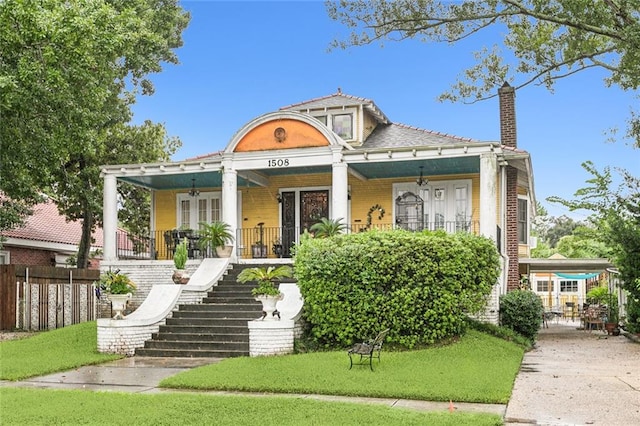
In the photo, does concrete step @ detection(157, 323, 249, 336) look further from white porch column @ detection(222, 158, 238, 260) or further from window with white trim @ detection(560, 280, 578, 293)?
window with white trim @ detection(560, 280, 578, 293)

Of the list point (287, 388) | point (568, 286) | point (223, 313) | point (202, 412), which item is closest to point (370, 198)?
point (223, 313)

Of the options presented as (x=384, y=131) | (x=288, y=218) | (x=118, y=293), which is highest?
(x=384, y=131)

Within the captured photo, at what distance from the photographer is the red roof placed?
24.6m

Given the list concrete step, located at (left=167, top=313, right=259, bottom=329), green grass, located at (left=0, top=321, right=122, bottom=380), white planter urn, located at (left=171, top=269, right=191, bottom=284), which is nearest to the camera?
green grass, located at (left=0, top=321, right=122, bottom=380)

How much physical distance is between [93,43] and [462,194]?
36.3 feet

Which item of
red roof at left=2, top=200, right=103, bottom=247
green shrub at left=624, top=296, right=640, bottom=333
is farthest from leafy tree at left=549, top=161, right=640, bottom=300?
red roof at left=2, top=200, right=103, bottom=247

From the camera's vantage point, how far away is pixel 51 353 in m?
13.0

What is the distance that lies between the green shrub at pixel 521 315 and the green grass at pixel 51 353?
9.07 metres

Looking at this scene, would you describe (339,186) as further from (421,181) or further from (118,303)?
(118,303)

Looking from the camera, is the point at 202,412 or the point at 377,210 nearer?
the point at 202,412

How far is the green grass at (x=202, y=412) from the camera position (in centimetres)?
728

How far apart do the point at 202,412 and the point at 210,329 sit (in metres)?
6.06

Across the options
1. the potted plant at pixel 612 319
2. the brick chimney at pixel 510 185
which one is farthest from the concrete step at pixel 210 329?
the potted plant at pixel 612 319

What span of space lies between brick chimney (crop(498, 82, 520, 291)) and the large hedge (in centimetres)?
662
